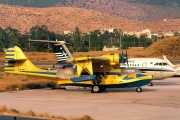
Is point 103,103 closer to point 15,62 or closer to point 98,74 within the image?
point 98,74

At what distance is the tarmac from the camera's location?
→ 82.5ft

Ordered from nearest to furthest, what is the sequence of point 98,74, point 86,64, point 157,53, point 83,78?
point 86,64, point 83,78, point 98,74, point 157,53

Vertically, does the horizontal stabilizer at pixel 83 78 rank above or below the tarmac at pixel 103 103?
above

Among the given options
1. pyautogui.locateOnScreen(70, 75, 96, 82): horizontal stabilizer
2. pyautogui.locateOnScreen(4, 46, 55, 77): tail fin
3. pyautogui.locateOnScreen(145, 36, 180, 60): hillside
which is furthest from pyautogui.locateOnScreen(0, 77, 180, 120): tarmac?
pyautogui.locateOnScreen(145, 36, 180, 60): hillside

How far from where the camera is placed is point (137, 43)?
13250 cm

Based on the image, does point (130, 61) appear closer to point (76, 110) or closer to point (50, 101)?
point (50, 101)

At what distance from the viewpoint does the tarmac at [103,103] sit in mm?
25138

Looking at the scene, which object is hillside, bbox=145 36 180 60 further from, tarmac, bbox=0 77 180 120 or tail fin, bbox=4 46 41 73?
tail fin, bbox=4 46 41 73

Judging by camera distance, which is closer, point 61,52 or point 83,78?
point 83,78

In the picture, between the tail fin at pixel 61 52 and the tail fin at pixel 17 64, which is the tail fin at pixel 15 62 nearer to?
the tail fin at pixel 17 64

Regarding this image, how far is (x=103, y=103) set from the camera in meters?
29.9

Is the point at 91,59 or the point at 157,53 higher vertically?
the point at 157,53

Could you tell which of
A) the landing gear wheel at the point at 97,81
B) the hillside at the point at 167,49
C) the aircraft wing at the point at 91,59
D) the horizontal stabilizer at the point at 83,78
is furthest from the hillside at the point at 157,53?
the aircraft wing at the point at 91,59

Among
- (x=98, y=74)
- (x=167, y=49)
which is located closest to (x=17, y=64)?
(x=98, y=74)
